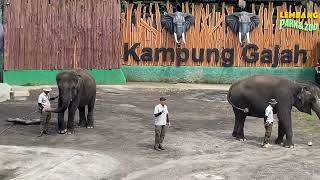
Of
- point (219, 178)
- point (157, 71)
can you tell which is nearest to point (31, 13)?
point (157, 71)

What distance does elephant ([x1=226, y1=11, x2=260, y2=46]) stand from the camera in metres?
28.2

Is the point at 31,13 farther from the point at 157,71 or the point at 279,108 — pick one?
the point at 279,108

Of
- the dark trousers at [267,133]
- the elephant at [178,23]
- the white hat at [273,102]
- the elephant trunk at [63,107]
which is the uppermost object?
the elephant at [178,23]

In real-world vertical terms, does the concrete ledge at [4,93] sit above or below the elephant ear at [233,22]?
below

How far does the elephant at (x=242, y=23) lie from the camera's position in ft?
92.5

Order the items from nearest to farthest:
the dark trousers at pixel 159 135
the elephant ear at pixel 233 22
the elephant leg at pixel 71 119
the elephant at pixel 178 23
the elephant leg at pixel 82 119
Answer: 1. the dark trousers at pixel 159 135
2. the elephant leg at pixel 71 119
3. the elephant leg at pixel 82 119
4. the elephant at pixel 178 23
5. the elephant ear at pixel 233 22

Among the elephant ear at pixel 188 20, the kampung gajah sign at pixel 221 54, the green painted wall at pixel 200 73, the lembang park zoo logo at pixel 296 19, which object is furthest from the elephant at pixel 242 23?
the elephant ear at pixel 188 20

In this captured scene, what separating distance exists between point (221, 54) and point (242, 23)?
1.90 meters

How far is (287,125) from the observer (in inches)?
590

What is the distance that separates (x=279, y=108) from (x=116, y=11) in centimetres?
1366

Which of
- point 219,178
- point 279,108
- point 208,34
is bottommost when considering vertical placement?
point 219,178

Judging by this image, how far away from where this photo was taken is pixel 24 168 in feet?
39.4

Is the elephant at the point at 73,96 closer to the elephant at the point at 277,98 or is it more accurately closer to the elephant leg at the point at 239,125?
the elephant leg at the point at 239,125

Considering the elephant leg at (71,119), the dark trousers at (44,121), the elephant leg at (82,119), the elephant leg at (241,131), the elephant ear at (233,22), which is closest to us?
the dark trousers at (44,121)
